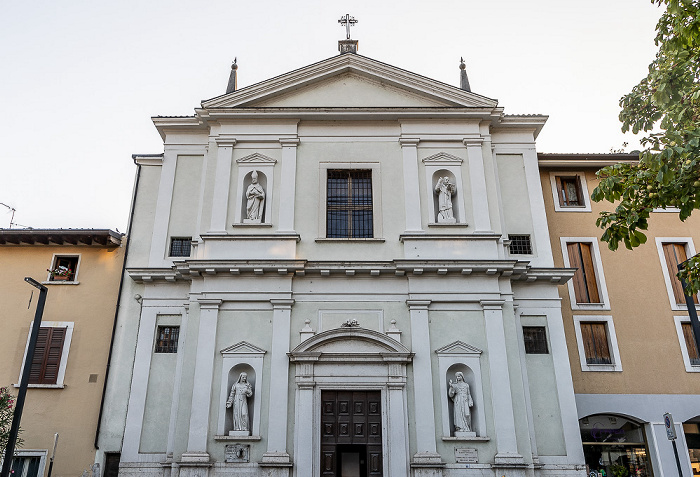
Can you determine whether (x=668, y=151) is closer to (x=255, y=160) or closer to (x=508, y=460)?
(x=508, y=460)

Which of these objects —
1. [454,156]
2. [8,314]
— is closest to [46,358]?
[8,314]

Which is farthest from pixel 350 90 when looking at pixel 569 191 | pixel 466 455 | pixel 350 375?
pixel 466 455

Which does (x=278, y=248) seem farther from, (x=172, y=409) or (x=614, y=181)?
(x=614, y=181)

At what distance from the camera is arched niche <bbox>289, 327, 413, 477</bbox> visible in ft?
50.0

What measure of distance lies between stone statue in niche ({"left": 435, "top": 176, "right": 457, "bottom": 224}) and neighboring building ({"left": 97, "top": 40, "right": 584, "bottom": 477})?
71 mm

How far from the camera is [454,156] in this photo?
18.6 m

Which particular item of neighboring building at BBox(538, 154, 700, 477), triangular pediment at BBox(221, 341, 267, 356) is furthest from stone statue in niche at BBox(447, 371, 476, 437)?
triangular pediment at BBox(221, 341, 267, 356)

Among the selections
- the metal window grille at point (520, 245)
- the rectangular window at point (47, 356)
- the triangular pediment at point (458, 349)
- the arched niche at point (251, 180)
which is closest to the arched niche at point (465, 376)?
the triangular pediment at point (458, 349)

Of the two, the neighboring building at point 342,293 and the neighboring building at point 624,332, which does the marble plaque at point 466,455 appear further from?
the neighboring building at point 624,332

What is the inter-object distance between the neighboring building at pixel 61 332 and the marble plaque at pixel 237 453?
4214mm

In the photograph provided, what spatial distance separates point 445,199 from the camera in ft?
59.0

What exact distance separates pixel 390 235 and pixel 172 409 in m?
8.09

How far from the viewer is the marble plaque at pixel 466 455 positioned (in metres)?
15.0

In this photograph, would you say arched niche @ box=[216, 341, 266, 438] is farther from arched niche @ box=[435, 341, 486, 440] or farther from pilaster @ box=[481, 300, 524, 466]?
pilaster @ box=[481, 300, 524, 466]
